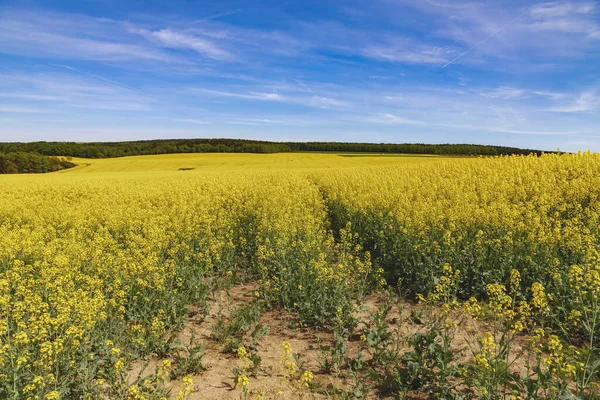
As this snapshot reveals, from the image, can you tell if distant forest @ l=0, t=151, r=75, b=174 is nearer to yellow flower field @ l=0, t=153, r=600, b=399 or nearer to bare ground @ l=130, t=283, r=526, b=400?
yellow flower field @ l=0, t=153, r=600, b=399

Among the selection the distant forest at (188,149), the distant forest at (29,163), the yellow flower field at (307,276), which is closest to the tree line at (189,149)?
the distant forest at (188,149)

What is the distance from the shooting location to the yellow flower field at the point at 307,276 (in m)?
4.27

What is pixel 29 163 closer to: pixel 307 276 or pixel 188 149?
pixel 188 149

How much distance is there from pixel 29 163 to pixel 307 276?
74.1 meters

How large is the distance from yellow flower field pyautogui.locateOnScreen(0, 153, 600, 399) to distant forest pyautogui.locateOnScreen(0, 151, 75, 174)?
173 ft

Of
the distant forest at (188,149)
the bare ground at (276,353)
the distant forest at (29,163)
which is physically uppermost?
the distant forest at (188,149)

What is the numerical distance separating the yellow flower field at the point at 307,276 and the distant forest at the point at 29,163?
52635mm

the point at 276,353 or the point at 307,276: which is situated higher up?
the point at 307,276

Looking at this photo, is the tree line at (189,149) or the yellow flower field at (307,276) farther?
the tree line at (189,149)

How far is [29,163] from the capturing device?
61.4 meters

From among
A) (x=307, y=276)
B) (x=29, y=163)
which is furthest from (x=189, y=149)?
(x=307, y=276)

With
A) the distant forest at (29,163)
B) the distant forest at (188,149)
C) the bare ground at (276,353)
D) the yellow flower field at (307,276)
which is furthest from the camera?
the distant forest at (188,149)

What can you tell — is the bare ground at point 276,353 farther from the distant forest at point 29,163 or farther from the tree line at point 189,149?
the tree line at point 189,149

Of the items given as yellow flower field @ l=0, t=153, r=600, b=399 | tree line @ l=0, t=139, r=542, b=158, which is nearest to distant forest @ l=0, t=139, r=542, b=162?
tree line @ l=0, t=139, r=542, b=158
